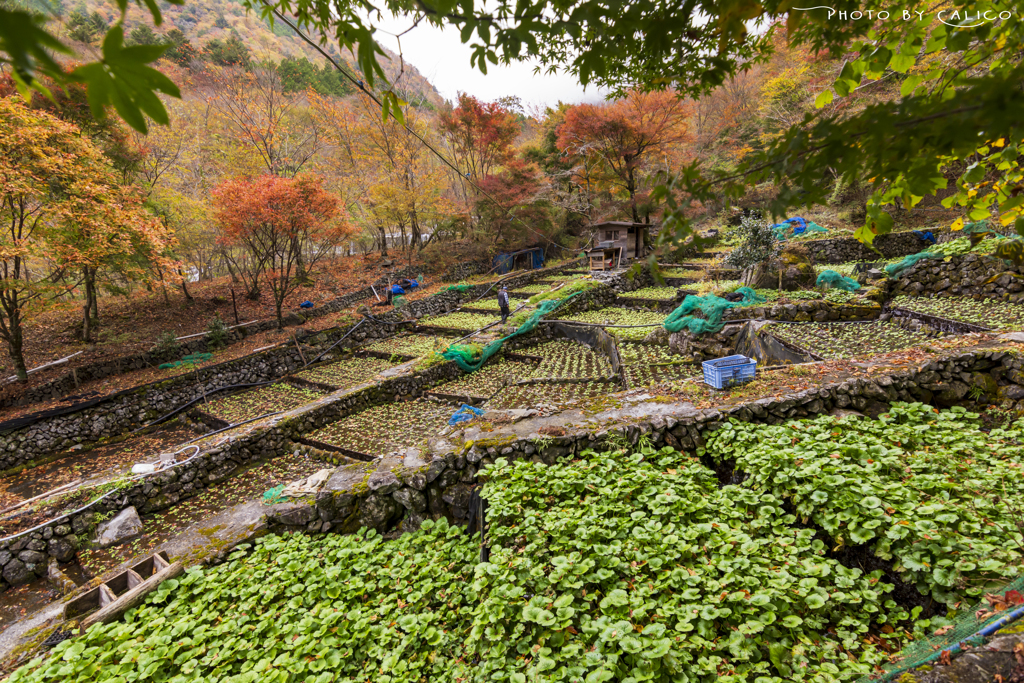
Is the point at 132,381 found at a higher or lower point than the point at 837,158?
lower

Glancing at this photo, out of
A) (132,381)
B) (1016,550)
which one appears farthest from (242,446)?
(1016,550)

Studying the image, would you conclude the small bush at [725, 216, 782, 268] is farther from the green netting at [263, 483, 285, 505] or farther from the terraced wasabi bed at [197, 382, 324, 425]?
the terraced wasabi bed at [197, 382, 324, 425]

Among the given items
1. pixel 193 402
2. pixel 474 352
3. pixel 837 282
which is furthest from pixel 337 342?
pixel 837 282

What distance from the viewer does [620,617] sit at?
7.98 ft

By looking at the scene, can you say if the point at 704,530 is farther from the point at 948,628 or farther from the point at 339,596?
the point at 339,596

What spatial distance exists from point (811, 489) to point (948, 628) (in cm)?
96

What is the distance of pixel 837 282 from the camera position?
399 inches

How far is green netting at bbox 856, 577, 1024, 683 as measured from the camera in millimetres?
1905

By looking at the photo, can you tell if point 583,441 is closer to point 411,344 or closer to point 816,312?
point 816,312

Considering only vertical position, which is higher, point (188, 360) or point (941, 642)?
point (188, 360)

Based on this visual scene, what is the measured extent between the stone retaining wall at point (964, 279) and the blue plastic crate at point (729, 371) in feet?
21.7

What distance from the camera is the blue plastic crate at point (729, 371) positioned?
5016 mm

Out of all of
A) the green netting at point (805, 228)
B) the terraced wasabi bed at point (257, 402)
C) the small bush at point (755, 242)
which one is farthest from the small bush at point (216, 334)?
the green netting at point (805, 228)

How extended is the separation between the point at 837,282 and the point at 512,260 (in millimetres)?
15408
